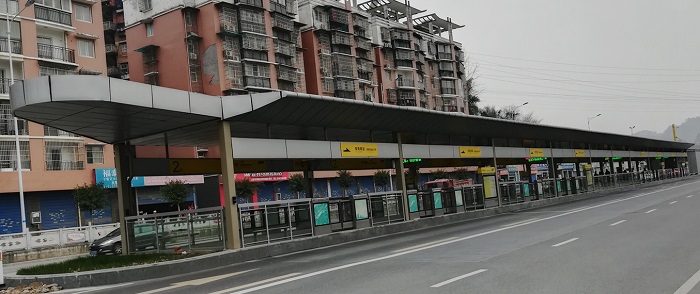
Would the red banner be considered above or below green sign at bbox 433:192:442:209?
above

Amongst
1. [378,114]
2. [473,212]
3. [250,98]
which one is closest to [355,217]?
[378,114]

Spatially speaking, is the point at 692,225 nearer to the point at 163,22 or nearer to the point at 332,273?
the point at 332,273

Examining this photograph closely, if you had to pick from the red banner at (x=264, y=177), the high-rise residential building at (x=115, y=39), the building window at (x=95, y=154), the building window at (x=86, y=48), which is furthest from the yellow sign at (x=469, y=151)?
the high-rise residential building at (x=115, y=39)

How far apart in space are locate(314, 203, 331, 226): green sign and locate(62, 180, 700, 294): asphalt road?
261 cm

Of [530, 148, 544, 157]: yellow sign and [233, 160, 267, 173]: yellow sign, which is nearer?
[233, 160, 267, 173]: yellow sign

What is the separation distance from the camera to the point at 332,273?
1164cm

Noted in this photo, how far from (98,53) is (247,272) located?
43.8 m

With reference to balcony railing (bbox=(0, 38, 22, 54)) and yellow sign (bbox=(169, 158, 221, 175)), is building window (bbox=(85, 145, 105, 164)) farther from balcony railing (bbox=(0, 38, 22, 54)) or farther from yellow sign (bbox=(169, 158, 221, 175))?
yellow sign (bbox=(169, 158, 221, 175))

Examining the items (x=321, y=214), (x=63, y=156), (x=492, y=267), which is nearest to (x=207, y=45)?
(x=63, y=156)

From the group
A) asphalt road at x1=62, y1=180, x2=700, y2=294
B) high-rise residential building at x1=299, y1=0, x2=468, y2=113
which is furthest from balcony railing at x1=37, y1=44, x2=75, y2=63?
asphalt road at x1=62, y1=180, x2=700, y2=294

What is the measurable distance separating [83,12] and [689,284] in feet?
173

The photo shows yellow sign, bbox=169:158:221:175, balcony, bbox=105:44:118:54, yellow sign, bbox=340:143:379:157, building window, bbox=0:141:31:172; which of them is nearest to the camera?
yellow sign, bbox=169:158:221:175

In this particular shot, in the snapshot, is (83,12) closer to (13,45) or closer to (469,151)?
(13,45)

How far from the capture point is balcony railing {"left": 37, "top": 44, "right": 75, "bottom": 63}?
46.2 metres
